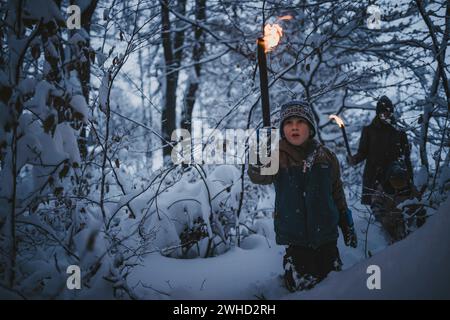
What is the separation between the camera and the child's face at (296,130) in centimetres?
247

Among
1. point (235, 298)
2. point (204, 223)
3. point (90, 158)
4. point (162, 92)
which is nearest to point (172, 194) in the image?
point (204, 223)

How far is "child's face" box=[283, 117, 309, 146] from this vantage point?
97.3 inches

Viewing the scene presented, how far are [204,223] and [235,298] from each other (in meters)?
1.14

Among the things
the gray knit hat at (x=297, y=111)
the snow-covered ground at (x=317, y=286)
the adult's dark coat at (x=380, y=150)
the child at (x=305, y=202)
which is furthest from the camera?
the adult's dark coat at (x=380, y=150)

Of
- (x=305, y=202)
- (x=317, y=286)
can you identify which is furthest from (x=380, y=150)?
(x=317, y=286)

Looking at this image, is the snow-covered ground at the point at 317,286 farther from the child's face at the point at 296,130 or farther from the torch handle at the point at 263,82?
the torch handle at the point at 263,82

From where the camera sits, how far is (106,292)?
1.73 m

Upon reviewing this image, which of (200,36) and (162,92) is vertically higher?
(200,36)

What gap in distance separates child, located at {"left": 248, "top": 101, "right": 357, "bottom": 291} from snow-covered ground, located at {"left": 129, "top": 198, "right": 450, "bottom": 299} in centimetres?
Result: 33

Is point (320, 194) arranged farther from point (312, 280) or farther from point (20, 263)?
point (20, 263)

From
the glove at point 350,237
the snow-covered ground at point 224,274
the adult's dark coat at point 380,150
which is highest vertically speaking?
the adult's dark coat at point 380,150

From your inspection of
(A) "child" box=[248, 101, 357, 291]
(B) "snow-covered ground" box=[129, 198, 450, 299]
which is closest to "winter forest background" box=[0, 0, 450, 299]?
(B) "snow-covered ground" box=[129, 198, 450, 299]

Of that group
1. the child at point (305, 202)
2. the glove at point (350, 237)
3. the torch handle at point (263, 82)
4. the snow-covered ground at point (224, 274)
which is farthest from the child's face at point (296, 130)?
the snow-covered ground at point (224, 274)

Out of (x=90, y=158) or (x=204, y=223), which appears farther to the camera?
(x=204, y=223)
